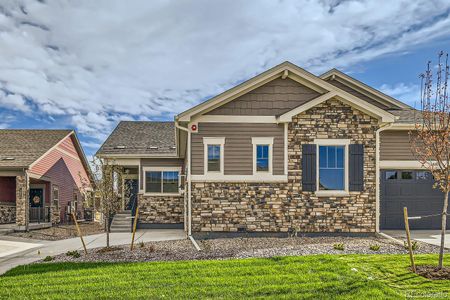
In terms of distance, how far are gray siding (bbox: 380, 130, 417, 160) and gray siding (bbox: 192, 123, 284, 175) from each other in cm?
473

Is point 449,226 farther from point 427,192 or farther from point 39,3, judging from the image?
point 39,3

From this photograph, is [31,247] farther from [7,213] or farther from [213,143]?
[7,213]

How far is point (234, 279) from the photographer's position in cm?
691

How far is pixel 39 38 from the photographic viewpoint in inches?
533

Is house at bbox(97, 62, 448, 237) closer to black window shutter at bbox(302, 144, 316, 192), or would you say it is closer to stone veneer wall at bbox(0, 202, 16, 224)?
black window shutter at bbox(302, 144, 316, 192)

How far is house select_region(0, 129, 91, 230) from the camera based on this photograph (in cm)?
1688

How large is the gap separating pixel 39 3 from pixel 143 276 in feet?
29.0

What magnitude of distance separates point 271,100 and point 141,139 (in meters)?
8.43

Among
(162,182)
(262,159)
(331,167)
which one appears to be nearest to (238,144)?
(262,159)

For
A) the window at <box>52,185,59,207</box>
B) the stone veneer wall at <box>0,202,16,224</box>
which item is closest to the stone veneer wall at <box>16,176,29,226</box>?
the stone veneer wall at <box>0,202,16,224</box>

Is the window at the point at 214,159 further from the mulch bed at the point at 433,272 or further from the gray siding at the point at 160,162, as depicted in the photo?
the mulch bed at the point at 433,272

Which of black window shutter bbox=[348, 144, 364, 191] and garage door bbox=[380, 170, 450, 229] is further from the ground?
black window shutter bbox=[348, 144, 364, 191]

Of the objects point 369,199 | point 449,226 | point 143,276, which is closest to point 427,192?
point 449,226

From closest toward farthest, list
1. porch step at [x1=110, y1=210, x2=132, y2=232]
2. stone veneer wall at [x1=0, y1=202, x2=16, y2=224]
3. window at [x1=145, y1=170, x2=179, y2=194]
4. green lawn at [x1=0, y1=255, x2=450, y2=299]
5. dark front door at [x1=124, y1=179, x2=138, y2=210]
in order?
green lawn at [x1=0, y1=255, x2=450, y2=299] → porch step at [x1=110, y1=210, x2=132, y2=232] → window at [x1=145, y1=170, x2=179, y2=194] → stone veneer wall at [x1=0, y1=202, x2=16, y2=224] → dark front door at [x1=124, y1=179, x2=138, y2=210]
